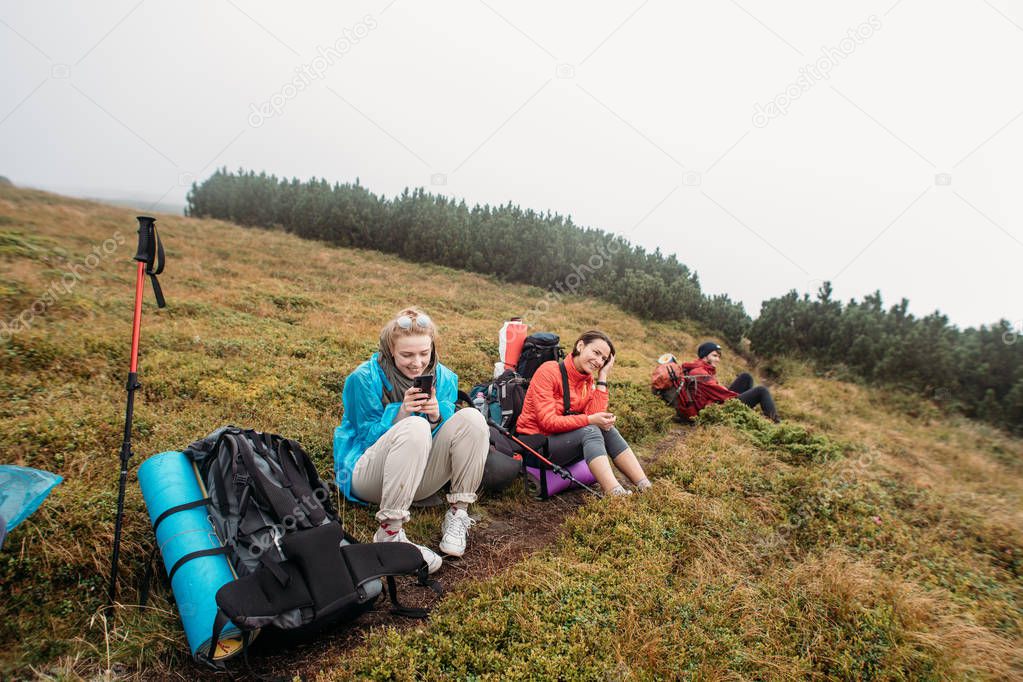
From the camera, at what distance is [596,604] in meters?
3.29

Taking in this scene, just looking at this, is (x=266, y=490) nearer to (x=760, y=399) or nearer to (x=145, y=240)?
(x=145, y=240)

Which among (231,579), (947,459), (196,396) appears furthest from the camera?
(947,459)

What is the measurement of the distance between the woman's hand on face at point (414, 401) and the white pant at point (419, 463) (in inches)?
3.8

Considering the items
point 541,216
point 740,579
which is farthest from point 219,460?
point 541,216

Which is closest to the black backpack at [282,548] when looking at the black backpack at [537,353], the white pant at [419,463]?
the white pant at [419,463]

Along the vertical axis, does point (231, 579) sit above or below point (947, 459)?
below

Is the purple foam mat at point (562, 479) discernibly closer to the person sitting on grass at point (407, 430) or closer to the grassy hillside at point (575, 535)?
the grassy hillside at point (575, 535)

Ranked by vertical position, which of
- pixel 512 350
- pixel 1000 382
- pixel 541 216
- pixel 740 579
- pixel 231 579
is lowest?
pixel 231 579

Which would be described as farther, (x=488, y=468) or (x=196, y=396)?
(x=196, y=396)

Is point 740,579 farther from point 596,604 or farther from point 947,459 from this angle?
point 947,459

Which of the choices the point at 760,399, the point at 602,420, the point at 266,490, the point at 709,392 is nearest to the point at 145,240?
the point at 266,490

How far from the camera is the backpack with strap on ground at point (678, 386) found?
32.2 ft

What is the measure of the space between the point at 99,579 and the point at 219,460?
3.38 feet

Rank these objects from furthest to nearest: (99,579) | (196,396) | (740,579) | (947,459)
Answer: (947,459), (196,396), (740,579), (99,579)
